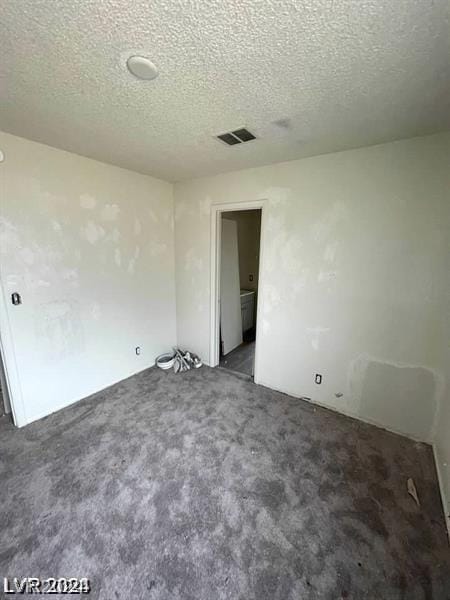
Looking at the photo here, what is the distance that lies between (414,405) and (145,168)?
138 inches

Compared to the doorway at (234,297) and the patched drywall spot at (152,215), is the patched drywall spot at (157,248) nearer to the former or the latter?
the patched drywall spot at (152,215)

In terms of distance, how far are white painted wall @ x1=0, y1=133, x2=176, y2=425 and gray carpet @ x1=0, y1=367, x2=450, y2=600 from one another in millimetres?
510

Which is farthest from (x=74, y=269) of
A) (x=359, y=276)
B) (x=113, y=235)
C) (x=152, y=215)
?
(x=359, y=276)

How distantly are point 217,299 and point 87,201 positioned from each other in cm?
181

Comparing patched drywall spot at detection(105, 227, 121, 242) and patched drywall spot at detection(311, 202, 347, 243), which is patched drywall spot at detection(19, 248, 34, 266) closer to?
patched drywall spot at detection(105, 227, 121, 242)

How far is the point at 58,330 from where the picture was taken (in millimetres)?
2467

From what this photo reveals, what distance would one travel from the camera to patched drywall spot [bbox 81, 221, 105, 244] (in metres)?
2.55

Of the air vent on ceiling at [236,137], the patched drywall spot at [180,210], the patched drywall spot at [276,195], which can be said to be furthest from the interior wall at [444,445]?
the patched drywall spot at [180,210]

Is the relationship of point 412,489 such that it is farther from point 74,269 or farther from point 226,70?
point 74,269

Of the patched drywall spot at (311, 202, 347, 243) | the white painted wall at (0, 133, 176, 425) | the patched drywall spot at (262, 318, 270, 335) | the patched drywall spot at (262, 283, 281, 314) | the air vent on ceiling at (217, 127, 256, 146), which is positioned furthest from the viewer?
the patched drywall spot at (262, 318, 270, 335)

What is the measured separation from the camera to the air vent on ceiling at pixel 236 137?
74.0 inches

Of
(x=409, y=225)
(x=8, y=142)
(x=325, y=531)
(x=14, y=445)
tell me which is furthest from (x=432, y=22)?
(x=14, y=445)

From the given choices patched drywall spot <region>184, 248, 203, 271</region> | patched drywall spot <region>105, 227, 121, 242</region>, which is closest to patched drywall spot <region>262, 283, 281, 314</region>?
patched drywall spot <region>184, 248, 203, 271</region>

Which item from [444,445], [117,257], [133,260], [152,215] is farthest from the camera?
[152,215]
